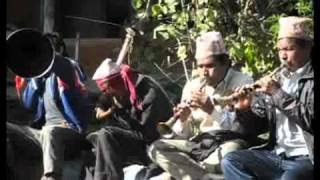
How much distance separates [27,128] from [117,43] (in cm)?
→ 79

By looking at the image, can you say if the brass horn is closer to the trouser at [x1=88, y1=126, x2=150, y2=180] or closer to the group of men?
the group of men

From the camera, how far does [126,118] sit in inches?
220

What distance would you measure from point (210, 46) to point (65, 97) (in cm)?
100

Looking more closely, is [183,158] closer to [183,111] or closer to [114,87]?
[183,111]

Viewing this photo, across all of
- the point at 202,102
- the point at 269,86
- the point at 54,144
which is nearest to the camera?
the point at 269,86

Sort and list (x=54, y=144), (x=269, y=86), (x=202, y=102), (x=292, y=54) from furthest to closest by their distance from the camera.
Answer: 1. (x=54, y=144)
2. (x=202, y=102)
3. (x=292, y=54)
4. (x=269, y=86)

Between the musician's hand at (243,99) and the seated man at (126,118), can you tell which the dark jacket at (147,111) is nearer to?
the seated man at (126,118)

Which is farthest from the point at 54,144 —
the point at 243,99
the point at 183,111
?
the point at 243,99

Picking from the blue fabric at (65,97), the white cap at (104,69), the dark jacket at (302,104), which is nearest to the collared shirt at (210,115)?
the dark jacket at (302,104)

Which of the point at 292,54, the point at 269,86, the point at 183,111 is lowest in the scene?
the point at 183,111

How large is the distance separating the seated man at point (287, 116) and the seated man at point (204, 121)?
5.3 inches

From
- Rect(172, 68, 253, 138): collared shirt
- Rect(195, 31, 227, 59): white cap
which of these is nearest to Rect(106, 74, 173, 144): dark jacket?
Rect(172, 68, 253, 138): collared shirt

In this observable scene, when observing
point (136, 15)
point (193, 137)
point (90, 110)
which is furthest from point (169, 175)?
point (136, 15)

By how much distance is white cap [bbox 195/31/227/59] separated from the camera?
17.9 feet
